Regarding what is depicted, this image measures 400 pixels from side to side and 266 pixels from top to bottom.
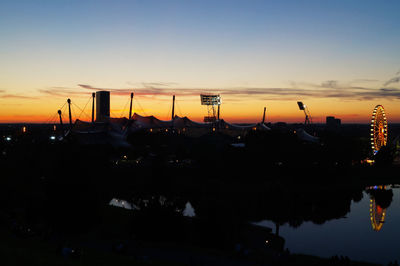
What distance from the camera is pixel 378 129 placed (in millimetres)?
75750

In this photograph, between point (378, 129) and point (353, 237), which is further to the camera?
point (378, 129)

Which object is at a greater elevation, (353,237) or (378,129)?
(378,129)

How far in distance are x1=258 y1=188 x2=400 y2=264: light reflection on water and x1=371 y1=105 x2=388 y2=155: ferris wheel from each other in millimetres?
31040

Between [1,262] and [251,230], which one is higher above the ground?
[1,262]

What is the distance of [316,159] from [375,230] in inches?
1214

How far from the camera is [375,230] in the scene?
1421 inches

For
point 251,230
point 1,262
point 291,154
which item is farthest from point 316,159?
Answer: point 1,262

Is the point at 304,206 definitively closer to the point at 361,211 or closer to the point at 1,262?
the point at 361,211

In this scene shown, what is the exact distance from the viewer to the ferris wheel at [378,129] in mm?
72338

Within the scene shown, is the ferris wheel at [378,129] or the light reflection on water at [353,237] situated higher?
the ferris wheel at [378,129]

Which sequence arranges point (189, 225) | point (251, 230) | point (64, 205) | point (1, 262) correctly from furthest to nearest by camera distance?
point (251, 230) → point (189, 225) → point (64, 205) → point (1, 262)

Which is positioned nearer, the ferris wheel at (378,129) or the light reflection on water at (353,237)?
the light reflection on water at (353,237)

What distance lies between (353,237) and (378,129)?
156ft

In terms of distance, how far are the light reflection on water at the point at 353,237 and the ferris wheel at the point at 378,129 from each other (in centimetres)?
3104
